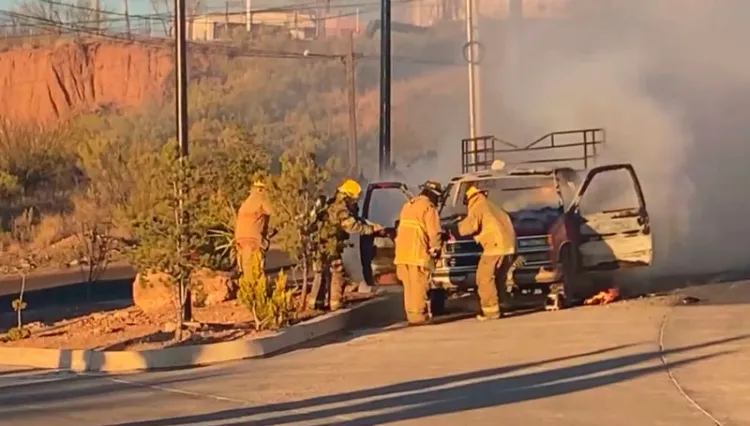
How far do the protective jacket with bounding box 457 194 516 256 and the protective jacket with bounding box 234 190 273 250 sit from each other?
7.83ft

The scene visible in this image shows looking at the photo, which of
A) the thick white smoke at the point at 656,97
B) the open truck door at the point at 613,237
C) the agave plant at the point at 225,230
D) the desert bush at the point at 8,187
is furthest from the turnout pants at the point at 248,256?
the desert bush at the point at 8,187

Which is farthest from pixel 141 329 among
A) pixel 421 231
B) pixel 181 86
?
pixel 421 231

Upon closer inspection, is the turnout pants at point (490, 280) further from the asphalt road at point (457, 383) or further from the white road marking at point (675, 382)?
the white road marking at point (675, 382)

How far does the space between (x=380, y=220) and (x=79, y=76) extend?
7683cm

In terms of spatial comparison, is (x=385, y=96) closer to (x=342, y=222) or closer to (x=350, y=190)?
(x=350, y=190)

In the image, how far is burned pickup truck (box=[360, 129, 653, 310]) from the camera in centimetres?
1738

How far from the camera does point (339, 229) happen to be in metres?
17.3

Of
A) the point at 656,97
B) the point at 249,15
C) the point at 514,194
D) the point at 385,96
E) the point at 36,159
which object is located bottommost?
the point at 514,194

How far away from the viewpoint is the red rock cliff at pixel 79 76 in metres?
92.0

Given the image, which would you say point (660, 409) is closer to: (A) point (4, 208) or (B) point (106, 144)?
(B) point (106, 144)

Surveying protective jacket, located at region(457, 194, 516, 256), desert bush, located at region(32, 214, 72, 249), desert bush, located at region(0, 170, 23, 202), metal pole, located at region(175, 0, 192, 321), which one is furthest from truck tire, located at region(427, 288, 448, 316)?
desert bush, located at region(0, 170, 23, 202)

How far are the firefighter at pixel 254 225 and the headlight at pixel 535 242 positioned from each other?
3167 mm

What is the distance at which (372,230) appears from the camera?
57.5ft

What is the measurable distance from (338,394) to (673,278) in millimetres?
11629
